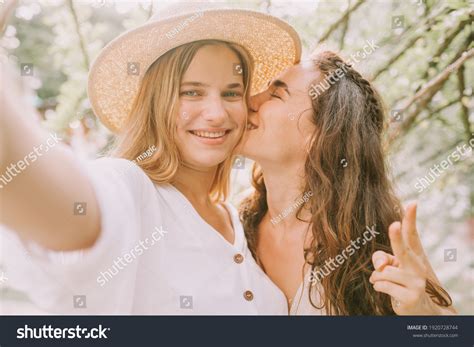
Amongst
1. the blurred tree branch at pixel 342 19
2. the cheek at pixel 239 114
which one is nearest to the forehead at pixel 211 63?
the cheek at pixel 239 114

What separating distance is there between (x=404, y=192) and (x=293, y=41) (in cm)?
86

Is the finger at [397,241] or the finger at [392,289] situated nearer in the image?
the finger at [397,241]

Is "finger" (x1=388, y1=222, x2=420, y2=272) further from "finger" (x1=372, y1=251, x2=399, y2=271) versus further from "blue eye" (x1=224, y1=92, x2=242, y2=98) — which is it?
"blue eye" (x1=224, y1=92, x2=242, y2=98)

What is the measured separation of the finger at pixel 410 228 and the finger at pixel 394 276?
0.27 ft

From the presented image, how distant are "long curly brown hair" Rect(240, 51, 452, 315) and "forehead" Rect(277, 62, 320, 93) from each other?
30mm

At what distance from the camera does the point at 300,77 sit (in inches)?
76.4

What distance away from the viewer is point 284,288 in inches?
72.7

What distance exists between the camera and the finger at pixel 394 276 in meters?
1.49

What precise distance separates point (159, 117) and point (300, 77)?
1.67ft

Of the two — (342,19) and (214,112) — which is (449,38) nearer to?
(342,19)

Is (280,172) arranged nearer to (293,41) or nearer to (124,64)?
(293,41)

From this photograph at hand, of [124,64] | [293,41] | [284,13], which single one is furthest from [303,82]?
[124,64]

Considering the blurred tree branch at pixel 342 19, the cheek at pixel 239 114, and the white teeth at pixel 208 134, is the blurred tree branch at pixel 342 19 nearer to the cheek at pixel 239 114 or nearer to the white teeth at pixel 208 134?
the cheek at pixel 239 114
